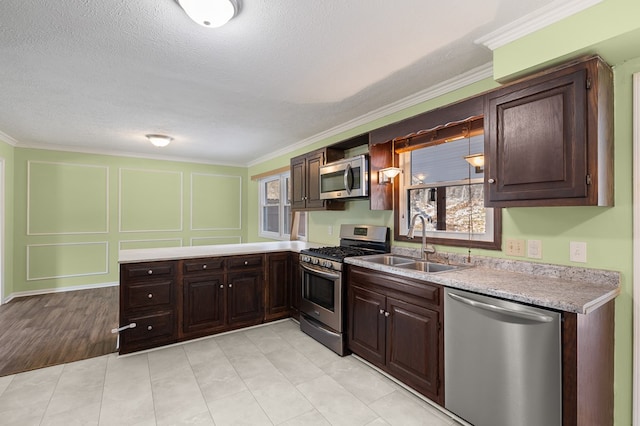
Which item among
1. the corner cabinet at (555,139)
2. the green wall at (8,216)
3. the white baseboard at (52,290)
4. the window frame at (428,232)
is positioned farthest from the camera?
the white baseboard at (52,290)

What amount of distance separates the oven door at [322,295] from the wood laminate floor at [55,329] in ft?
6.37

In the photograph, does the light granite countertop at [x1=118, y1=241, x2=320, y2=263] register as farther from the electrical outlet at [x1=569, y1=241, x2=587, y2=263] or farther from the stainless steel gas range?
the electrical outlet at [x1=569, y1=241, x2=587, y2=263]

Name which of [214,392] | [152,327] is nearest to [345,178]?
[214,392]

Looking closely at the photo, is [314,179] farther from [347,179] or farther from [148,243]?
[148,243]

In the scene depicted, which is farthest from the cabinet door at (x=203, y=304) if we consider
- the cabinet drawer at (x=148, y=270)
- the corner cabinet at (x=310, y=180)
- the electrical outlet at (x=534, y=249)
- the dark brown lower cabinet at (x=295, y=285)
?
the electrical outlet at (x=534, y=249)

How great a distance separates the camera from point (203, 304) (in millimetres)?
3316

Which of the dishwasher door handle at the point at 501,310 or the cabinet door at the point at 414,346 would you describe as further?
the cabinet door at the point at 414,346

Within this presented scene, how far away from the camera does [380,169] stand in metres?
3.13

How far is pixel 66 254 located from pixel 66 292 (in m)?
0.62

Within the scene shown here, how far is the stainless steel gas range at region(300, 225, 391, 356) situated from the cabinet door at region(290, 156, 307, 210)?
772 millimetres

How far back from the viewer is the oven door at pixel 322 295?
9.68ft

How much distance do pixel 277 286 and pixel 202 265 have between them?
0.95m

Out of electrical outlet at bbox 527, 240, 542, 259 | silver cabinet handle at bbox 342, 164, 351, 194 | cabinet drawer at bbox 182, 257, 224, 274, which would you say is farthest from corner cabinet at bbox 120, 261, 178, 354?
electrical outlet at bbox 527, 240, 542, 259

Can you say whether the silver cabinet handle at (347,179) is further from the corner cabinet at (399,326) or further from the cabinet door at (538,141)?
the cabinet door at (538,141)
